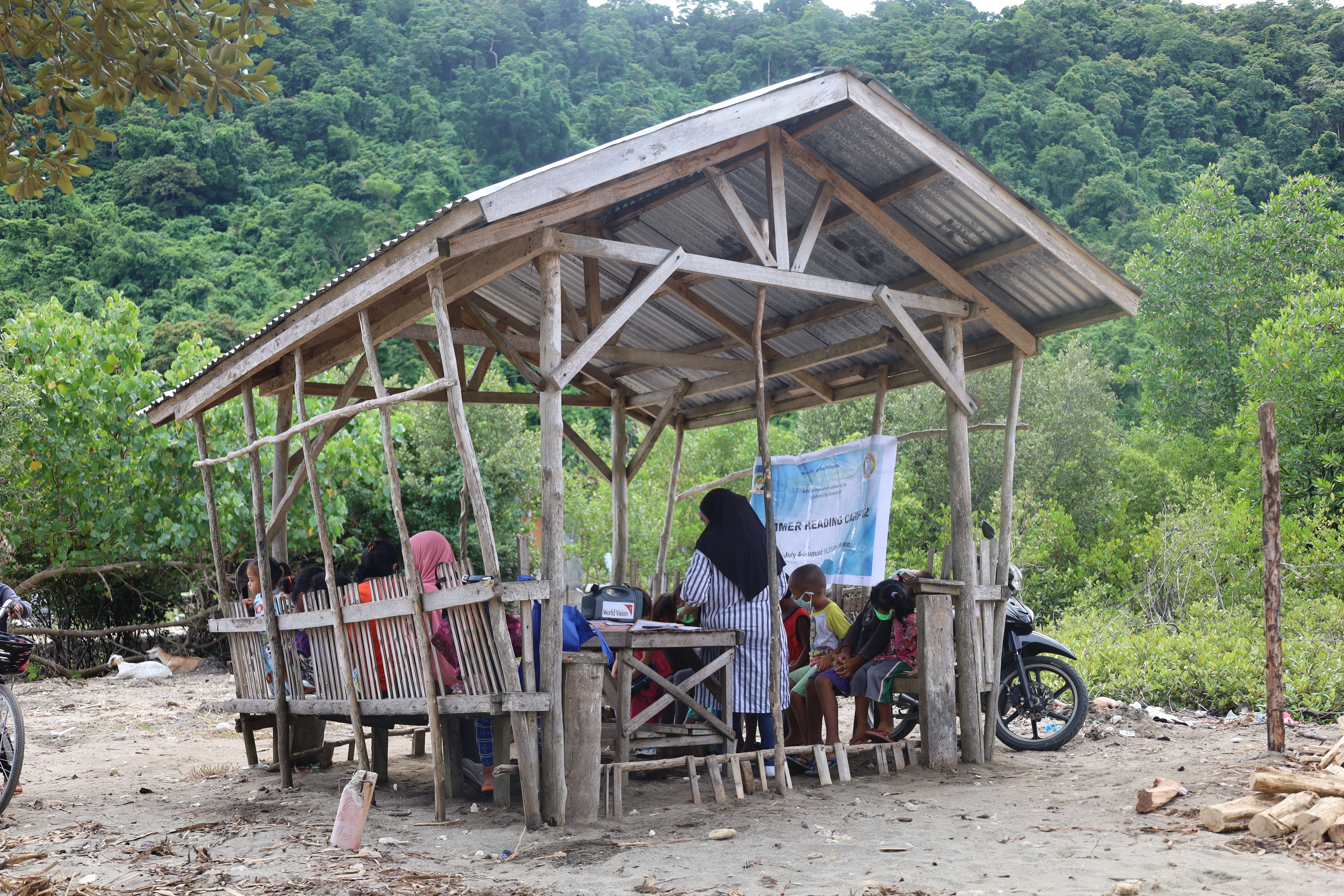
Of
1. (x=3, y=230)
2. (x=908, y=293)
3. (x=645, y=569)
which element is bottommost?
(x=645, y=569)

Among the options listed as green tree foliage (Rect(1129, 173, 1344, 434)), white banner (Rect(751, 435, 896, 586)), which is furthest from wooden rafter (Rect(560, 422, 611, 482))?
green tree foliage (Rect(1129, 173, 1344, 434))

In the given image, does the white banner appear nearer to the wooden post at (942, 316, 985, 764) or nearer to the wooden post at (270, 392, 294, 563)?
the wooden post at (942, 316, 985, 764)

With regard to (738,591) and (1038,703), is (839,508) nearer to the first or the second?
(1038,703)

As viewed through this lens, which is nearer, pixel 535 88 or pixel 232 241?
pixel 232 241

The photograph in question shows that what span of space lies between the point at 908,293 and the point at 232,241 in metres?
39.8

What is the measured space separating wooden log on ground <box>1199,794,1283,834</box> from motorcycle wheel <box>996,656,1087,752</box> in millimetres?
2396

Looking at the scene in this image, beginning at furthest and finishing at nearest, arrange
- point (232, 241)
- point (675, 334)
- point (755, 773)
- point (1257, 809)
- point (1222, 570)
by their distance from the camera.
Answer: point (232, 241), point (1222, 570), point (675, 334), point (755, 773), point (1257, 809)

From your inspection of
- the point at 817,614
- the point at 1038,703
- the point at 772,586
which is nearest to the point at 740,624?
the point at 772,586

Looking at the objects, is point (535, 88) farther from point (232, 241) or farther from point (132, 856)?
point (132, 856)

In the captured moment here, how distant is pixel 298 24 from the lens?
5184 cm

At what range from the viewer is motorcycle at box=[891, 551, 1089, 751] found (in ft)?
24.9

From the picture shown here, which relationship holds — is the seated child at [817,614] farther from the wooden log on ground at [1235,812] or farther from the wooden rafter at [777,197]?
the wooden log on ground at [1235,812]

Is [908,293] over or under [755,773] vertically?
over

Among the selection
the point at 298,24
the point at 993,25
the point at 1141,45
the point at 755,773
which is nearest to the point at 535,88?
the point at 298,24
